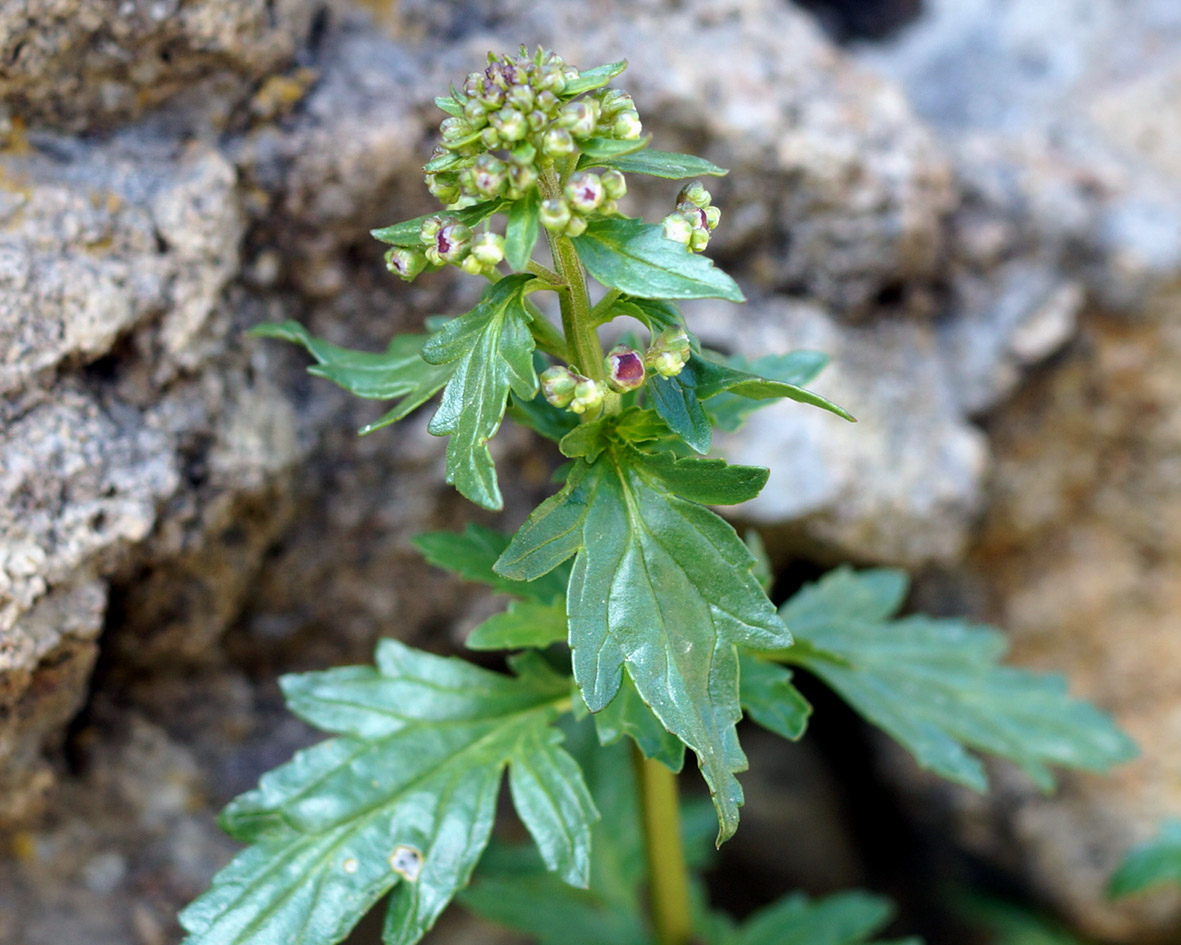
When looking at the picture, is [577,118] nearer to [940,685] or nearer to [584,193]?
[584,193]

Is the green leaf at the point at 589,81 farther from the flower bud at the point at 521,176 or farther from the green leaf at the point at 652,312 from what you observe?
the green leaf at the point at 652,312

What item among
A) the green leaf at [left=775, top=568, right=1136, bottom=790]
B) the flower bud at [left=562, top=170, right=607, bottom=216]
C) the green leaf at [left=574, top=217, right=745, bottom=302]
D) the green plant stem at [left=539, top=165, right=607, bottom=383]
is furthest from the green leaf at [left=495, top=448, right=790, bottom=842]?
the green leaf at [left=775, top=568, right=1136, bottom=790]

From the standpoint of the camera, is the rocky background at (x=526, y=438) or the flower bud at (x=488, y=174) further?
the rocky background at (x=526, y=438)

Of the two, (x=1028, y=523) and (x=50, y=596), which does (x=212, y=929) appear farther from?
(x=1028, y=523)

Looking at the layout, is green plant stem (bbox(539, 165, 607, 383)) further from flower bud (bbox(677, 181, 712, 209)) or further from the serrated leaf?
the serrated leaf

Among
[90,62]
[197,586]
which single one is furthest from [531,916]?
[90,62]

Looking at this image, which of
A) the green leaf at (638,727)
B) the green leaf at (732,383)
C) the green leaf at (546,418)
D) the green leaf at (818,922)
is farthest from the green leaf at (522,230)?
the green leaf at (818,922)

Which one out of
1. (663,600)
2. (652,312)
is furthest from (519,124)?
(663,600)
